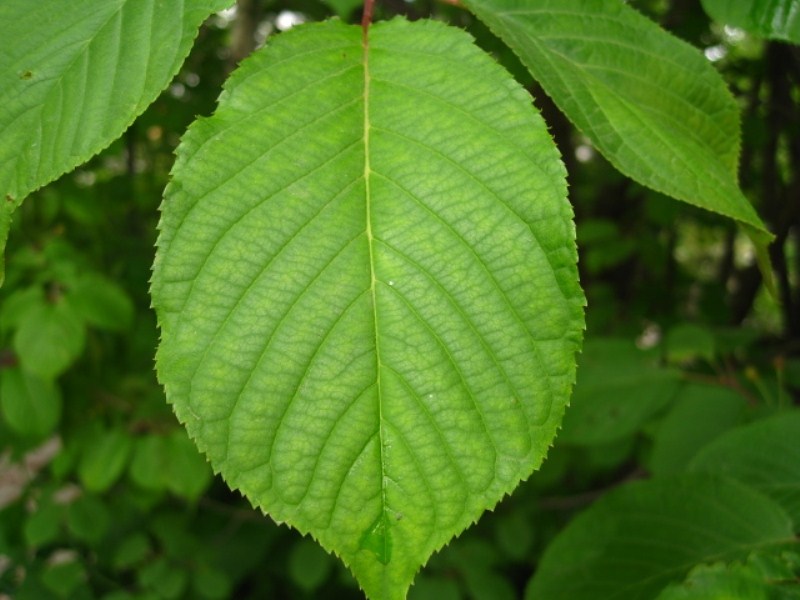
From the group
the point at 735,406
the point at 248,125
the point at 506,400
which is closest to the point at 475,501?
the point at 506,400

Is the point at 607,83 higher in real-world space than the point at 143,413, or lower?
higher

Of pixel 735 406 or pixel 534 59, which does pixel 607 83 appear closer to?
pixel 534 59

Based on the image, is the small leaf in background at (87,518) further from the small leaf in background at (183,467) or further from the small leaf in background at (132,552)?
the small leaf in background at (183,467)

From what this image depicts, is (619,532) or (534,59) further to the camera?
(619,532)

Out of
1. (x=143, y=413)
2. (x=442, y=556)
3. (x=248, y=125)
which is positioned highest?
(x=248, y=125)

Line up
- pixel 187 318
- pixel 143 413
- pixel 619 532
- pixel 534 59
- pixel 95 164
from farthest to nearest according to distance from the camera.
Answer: pixel 95 164 < pixel 143 413 < pixel 619 532 < pixel 534 59 < pixel 187 318

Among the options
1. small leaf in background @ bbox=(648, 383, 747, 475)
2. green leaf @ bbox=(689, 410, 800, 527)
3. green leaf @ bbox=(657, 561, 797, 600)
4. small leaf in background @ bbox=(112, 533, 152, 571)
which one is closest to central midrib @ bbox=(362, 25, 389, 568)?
green leaf @ bbox=(657, 561, 797, 600)

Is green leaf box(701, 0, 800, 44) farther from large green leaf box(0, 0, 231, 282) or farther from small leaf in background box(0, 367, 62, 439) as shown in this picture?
small leaf in background box(0, 367, 62, 439)

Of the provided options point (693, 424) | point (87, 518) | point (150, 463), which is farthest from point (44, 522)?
point (693, 424)
